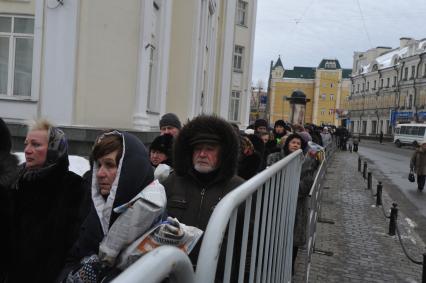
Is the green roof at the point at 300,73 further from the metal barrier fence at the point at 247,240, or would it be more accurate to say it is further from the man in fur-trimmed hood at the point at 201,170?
the man in fur-trimmed hood at the point at 201,170

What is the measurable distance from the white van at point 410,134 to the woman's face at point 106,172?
1852 inches

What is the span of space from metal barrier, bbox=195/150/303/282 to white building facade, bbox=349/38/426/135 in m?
61.3

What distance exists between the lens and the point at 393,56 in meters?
74.8

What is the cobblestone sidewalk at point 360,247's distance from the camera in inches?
227

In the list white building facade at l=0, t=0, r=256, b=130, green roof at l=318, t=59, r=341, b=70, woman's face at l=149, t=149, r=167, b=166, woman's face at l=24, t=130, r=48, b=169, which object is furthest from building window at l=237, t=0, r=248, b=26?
green roof at l=318, t=59, r=341, b=70

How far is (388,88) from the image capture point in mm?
74812

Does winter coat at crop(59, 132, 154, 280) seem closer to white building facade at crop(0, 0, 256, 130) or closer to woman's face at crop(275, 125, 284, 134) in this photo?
woman's face at crop(275, 125, 284, 134)

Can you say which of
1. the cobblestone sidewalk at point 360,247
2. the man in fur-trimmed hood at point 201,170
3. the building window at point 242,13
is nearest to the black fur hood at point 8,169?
the man in fur-trimmed hood at point 201,170

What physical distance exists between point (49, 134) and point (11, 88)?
8222 mm

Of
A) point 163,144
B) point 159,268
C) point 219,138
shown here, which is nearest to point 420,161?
point 163,144

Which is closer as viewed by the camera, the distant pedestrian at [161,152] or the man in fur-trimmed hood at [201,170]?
the man in fur-trimmed hood at [201,170]

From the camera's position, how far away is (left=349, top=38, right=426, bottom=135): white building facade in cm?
6394

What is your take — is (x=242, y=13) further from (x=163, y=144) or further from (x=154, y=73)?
(x=163, y=144)

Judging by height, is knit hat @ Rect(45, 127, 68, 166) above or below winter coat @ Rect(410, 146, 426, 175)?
above
